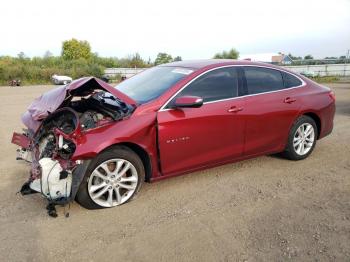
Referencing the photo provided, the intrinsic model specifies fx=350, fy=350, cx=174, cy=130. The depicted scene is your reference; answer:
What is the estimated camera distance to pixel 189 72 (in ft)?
15.0

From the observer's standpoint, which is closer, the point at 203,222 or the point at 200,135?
the point at 203,222

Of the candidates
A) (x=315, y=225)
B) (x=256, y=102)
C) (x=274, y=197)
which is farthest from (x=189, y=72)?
(x=315, y=225)

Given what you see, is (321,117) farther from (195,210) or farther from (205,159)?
(195,210)

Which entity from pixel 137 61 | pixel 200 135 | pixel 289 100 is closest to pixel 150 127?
pixel 200 135

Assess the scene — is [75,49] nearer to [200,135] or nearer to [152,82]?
[152,82]

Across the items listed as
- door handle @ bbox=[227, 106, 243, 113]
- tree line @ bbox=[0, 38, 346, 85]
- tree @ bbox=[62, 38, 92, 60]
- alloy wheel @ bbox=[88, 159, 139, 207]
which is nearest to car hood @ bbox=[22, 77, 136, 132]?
alloy wheel @ bbox=[88, 159, 139, 207]

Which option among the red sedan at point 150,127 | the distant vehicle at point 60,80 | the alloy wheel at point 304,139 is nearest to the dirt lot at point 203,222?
the red sedan at point 150,127

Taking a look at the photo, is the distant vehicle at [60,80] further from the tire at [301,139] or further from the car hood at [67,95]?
the tire at [301,139]

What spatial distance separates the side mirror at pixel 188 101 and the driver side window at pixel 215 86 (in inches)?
6.5

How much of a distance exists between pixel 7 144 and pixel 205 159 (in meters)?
4.56

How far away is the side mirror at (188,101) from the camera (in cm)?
411

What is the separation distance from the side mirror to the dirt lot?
113 cm

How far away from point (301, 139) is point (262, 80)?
1.26m

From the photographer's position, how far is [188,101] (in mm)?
4109
